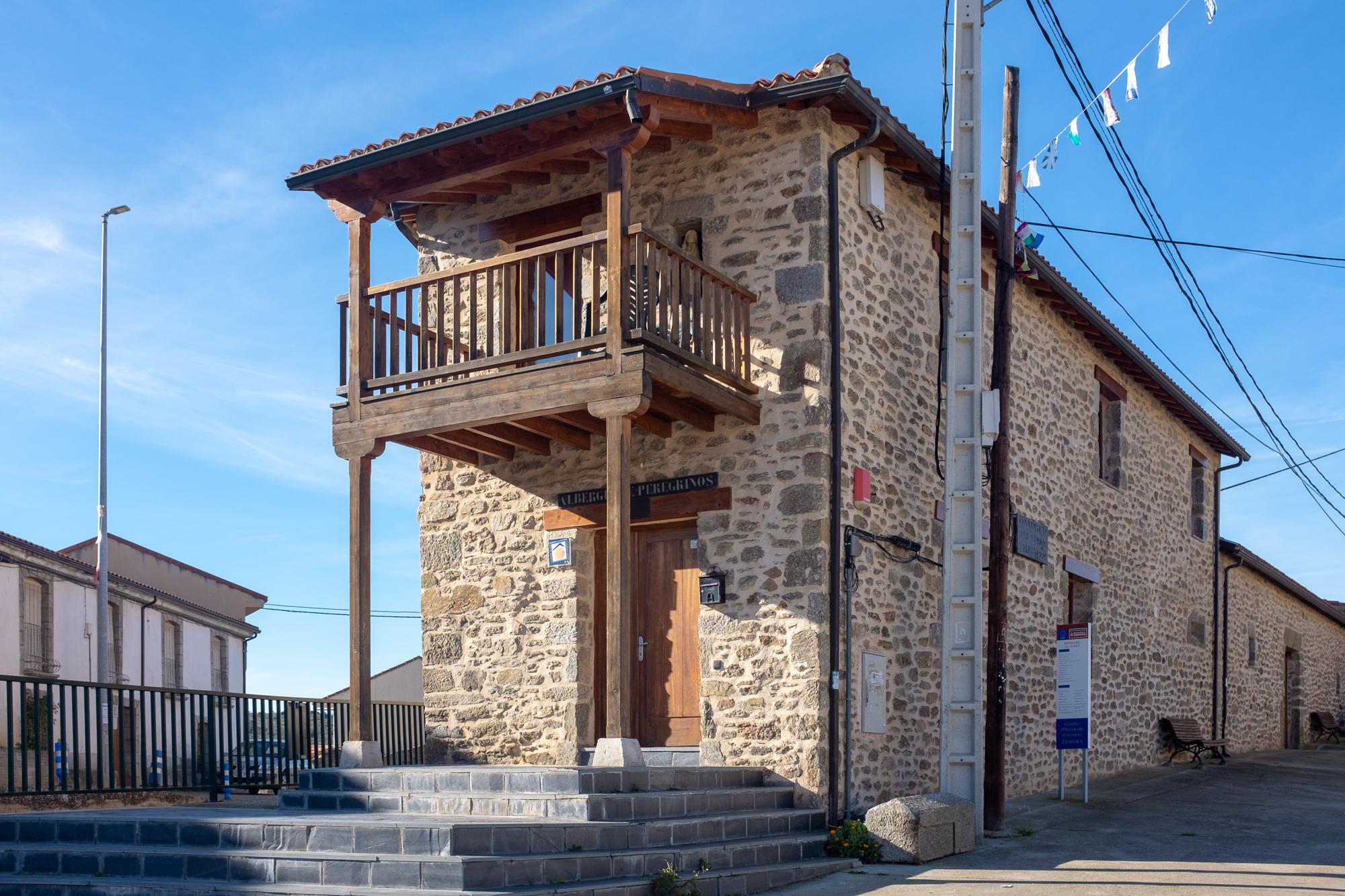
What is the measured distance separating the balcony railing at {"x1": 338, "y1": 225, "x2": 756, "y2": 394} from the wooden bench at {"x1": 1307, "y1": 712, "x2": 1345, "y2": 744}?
20.1 meters

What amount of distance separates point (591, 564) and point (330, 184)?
3.81 meters

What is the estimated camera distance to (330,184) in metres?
10.9

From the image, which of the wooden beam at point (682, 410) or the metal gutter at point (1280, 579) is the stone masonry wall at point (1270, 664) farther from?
the wooden beam at point (682, 410)

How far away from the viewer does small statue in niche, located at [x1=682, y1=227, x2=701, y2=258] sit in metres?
11.4

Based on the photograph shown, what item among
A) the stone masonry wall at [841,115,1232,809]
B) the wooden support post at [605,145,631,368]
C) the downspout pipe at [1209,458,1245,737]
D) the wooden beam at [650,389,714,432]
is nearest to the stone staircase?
the stone masonry wall at [841,115,1232,809]

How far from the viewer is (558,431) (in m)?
11.0

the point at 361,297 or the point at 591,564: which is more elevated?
the point at 361,297

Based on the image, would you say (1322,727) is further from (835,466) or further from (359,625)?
(359,625)

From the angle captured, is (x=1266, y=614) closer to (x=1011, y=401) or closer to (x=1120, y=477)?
(x=1120, y=477)

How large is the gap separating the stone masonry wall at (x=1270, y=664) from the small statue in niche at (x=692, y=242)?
13.5 meters

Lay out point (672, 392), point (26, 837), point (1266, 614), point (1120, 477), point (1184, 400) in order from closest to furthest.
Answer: point (26, 837) < point (672, 392) < point (1120, 477) < point (1184, 400) < point (1266, 614)

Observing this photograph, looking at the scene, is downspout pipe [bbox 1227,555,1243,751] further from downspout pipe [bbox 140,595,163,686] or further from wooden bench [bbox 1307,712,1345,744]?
downspout pipe [bbox 140,595,163,686]

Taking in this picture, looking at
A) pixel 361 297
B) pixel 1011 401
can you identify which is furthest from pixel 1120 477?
pixel 361 297

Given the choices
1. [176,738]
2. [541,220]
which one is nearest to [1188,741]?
[541,220]
